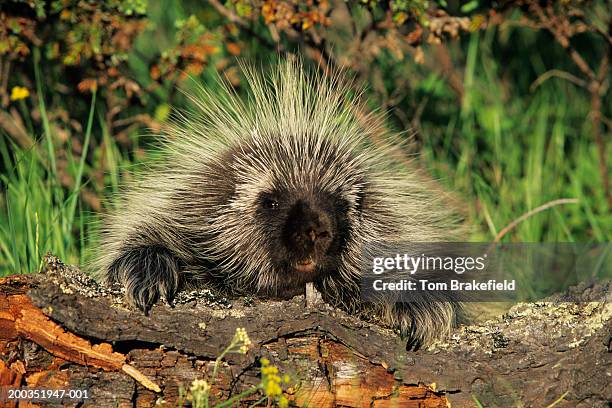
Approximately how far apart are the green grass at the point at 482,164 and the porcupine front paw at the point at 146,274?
2.31 ft

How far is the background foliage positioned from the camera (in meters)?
4.26

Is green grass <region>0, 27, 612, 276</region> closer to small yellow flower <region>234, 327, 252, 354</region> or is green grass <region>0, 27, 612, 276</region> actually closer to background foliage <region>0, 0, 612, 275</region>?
background foliage <region>0, 0, 612, 275</region>

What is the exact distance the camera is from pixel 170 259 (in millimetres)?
3271

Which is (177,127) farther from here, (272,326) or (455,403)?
(455,403)

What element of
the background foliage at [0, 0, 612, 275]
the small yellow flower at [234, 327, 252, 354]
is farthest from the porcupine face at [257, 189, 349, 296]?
the background foliage at [0, 0, 612, 275]

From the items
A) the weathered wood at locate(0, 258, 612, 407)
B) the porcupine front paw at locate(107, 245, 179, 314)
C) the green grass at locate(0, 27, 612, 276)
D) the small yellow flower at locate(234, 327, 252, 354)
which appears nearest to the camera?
the small yellow flower at locate(234, 327, 252, 354)

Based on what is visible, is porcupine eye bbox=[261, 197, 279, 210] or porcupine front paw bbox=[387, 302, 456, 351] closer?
porcupine front paw bbox=[387, 302, 456, 351]

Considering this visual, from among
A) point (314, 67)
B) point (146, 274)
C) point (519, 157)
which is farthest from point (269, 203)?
point (519, 157)

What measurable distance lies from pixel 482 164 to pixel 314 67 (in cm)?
154

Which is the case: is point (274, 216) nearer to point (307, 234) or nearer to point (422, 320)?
point (307, 234)

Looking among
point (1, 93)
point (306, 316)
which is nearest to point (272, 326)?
point (306, 316)

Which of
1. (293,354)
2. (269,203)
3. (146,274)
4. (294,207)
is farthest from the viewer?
(269,203)

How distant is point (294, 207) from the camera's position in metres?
3.15

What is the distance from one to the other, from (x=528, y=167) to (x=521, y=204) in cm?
34
